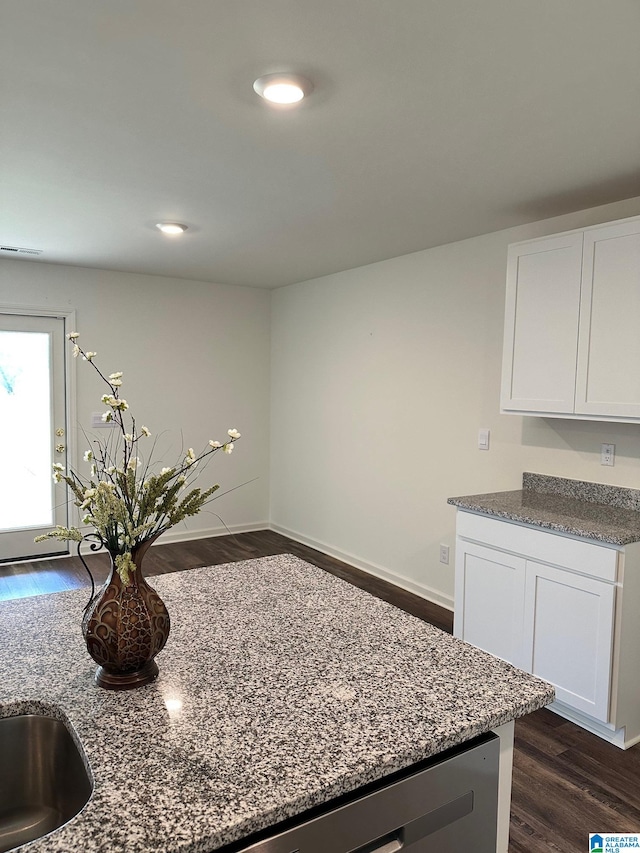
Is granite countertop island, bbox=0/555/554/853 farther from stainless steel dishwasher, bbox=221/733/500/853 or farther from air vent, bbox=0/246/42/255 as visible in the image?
air vent, bbox=0/246/42/255

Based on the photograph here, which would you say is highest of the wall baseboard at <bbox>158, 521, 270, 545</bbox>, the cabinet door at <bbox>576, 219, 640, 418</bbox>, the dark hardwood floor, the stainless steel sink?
the cabinet door at <bbox>576, 219, 640, 418</bbox>

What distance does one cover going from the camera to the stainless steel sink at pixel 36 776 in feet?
3.76

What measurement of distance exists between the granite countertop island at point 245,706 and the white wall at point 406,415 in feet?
7.08

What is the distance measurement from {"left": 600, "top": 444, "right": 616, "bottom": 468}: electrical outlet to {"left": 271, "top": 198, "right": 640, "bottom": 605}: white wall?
0.03 m

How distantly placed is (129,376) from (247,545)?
1.85 m

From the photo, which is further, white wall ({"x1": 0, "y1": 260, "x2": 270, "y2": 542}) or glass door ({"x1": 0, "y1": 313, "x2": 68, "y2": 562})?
white wall ({"x1": 0, "y1": 260, "x2": 270, "y2": 542})

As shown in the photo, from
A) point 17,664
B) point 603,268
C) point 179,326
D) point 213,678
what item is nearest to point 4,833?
point 17,664

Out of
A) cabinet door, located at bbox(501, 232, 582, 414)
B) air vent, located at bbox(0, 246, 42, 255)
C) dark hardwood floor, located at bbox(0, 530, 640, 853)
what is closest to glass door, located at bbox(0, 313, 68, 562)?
air vent, located at bbox(0, 246, 42, 255)

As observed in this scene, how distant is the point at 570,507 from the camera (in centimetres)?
314

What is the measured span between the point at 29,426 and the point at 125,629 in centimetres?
439

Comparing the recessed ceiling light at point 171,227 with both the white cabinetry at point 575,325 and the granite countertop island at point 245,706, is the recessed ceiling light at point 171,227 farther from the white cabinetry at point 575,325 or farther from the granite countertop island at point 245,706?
the granite countertop island at point 245,706

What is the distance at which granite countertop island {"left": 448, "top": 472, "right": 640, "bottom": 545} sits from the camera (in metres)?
2.66

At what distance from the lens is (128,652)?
A: 4.03ft

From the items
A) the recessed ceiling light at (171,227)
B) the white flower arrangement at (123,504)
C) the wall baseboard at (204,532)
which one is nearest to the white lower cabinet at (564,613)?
the white flower arrangement at (123,504)
